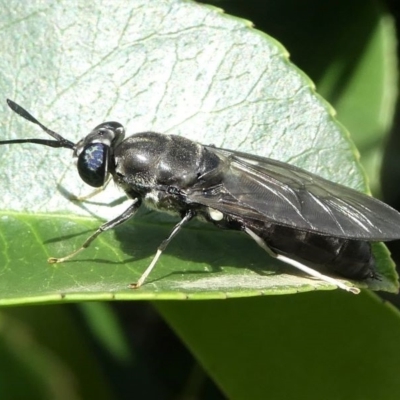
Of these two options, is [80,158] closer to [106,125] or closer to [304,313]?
[106,125]

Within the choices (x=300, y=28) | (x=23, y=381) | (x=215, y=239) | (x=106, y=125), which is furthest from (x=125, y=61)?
(x=23, y=381)

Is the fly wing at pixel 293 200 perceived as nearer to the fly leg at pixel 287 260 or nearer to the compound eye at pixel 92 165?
the fly leg at pixel 287 260

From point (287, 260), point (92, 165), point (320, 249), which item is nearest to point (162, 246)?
point (92, 165)

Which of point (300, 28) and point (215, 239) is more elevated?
point (300, 28)

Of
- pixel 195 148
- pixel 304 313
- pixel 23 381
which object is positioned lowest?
pixel 23 381

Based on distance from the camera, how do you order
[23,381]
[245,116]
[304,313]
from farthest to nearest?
[23,381] < [245,116] < [304,313]

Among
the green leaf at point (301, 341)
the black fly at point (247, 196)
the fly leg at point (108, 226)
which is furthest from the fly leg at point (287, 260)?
the fly leg at point (108, 226)
